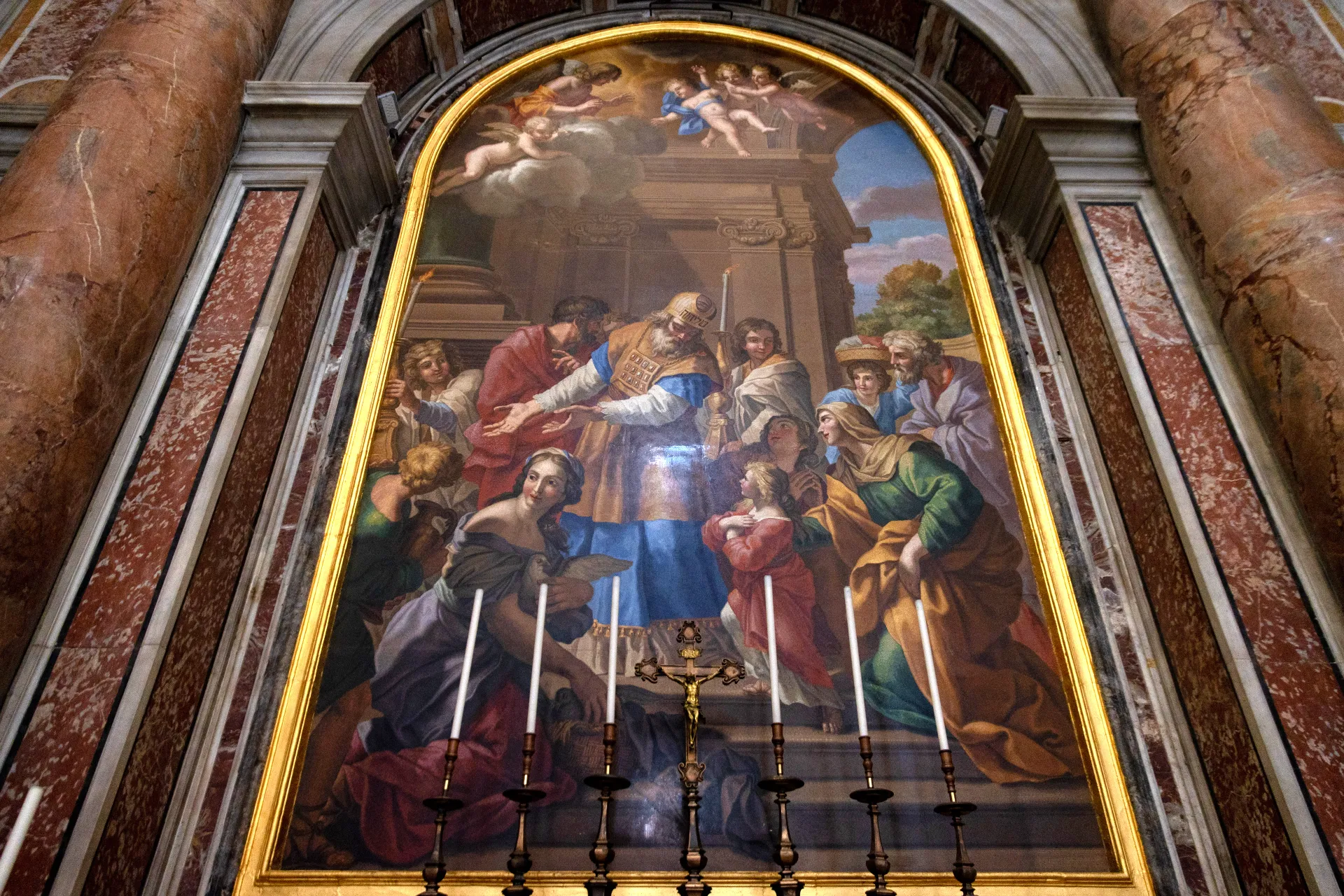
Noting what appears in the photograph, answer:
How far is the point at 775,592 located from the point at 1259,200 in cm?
257

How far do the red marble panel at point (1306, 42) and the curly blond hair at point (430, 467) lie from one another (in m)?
5.02

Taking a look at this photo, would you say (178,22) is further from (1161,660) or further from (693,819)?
(1161,660)

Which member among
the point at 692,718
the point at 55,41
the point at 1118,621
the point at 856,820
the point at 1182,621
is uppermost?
the point at 55,41

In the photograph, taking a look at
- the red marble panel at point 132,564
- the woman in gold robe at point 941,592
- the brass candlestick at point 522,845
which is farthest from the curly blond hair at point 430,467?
the brass candlestick at point 522,845

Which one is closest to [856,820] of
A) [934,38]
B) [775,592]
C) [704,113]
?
[775,592]

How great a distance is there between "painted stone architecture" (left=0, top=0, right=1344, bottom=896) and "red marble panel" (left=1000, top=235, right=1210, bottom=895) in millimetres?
15

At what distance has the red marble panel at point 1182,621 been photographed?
3438 mm

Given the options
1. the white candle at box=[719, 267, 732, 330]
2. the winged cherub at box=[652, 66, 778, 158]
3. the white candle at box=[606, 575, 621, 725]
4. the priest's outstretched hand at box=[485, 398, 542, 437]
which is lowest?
the white candle at box=[606, 575, 621, 725]

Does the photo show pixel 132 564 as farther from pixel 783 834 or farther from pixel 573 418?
pixel 783 834

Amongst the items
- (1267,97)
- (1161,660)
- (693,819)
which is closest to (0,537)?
(693,819)

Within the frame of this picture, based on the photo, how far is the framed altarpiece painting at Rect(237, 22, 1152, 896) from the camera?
376 cm

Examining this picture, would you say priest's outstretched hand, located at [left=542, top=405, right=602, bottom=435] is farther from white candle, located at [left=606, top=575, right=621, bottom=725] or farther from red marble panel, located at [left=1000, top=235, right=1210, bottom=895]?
red marble panel, located at [left=1000, top=235, right=1210, bottom=895]

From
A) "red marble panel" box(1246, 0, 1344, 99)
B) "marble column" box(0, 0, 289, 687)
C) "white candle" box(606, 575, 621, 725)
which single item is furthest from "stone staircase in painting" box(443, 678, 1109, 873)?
"red marble panel" box(1246, 0, 1344, 99)

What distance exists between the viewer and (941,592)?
4.41m
